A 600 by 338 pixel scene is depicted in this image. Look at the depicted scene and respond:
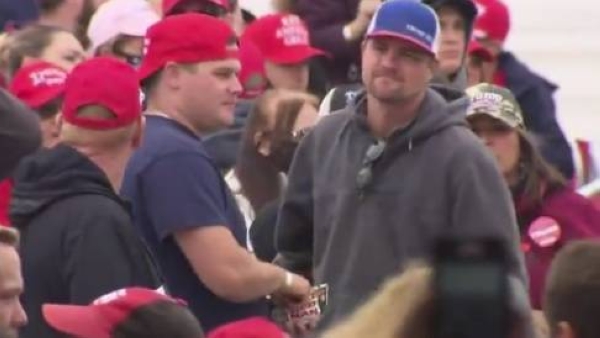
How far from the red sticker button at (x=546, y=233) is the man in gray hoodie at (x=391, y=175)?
74 cm

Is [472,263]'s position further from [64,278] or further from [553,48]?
[553,48]

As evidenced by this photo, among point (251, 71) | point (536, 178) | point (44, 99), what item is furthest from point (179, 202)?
point (251, 71)

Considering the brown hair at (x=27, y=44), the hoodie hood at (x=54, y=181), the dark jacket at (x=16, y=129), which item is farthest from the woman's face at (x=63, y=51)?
the dark jacket at (x=16, y=129)

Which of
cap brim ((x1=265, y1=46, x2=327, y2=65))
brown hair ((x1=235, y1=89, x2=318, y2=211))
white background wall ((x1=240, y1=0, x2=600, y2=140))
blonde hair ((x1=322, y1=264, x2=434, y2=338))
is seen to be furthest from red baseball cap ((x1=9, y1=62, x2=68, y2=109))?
white background wall ((x1=240, y1=0, x2=600, y2=140))

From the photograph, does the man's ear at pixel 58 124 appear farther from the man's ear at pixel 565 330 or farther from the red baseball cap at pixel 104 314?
the man's ear at pixel 565 330

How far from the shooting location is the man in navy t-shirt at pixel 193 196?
6.64m

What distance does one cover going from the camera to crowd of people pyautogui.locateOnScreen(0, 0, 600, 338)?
6168 millimetres

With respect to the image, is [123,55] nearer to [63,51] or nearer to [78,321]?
[63,51]

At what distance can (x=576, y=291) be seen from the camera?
14.7 feet

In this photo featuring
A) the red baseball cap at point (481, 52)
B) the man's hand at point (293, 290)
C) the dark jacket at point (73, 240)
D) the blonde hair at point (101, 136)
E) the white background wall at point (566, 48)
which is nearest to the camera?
the dark jacket at point (73, 240)

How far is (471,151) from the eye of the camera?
6.69 meters

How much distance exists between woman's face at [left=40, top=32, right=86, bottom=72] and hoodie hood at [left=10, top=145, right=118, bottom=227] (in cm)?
214

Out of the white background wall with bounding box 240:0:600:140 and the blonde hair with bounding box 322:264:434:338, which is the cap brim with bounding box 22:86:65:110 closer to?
the blonde hair with bounding box 322:264:434:338

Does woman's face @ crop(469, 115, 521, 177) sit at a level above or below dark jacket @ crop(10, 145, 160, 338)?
below
